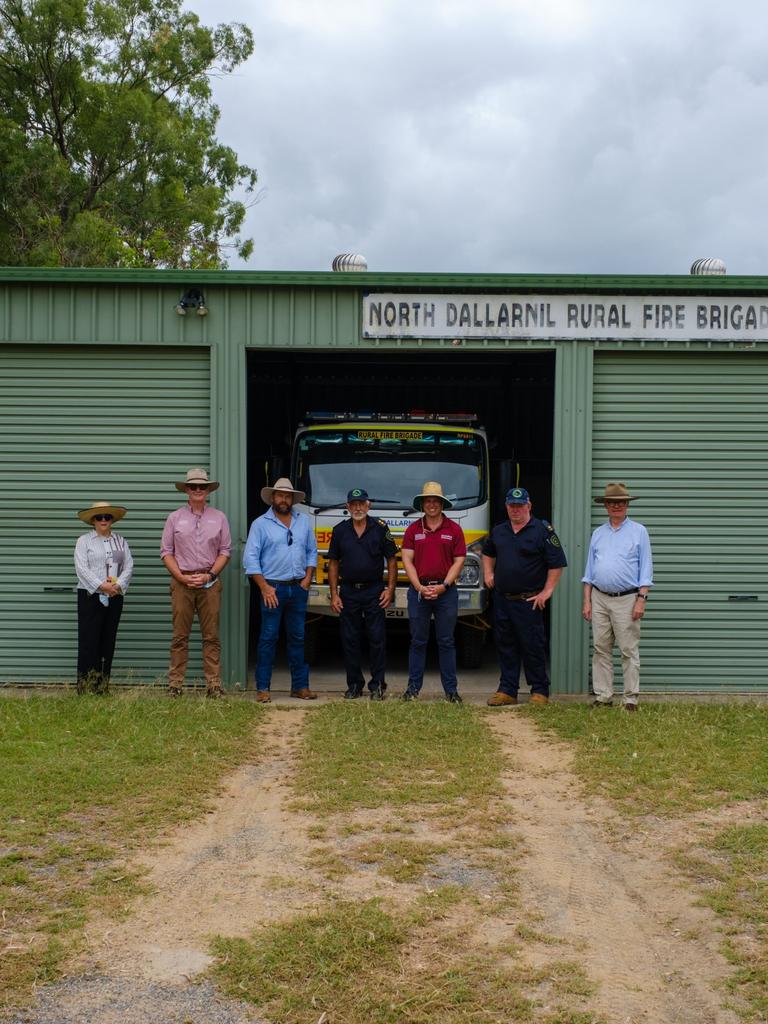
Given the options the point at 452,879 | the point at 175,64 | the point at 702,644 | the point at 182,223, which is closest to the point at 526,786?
the point at 452,879

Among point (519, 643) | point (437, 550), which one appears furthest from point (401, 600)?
point (519, 643)

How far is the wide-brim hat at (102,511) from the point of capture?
9.93m

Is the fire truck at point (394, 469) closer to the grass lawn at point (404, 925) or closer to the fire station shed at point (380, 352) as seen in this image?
the fire station shed at point (380, 352)

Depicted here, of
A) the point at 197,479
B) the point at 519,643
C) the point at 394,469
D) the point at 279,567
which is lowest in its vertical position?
the point at 519,643

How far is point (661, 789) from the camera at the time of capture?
23.2 ft

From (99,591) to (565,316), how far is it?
4937 millimetres

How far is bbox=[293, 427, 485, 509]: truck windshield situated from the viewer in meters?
11.6

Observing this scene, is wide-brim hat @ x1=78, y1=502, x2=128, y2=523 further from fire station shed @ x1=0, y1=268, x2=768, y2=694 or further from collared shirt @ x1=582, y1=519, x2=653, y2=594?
collared shirt @ x1=582, y1=519, x2=653, y2=594

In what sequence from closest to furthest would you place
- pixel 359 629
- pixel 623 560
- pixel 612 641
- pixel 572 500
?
pixel 623 560 → pixel 612 641 → pixel 359 629 → pixel 572 500

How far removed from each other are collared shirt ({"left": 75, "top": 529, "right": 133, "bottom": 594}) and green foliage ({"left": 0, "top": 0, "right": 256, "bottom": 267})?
1982 centimetres

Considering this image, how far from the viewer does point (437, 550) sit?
9.83 metres

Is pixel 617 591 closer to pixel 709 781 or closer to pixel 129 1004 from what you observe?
pixel 709 781

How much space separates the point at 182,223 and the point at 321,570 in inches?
929

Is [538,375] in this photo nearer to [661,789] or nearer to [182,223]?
[661,789]
